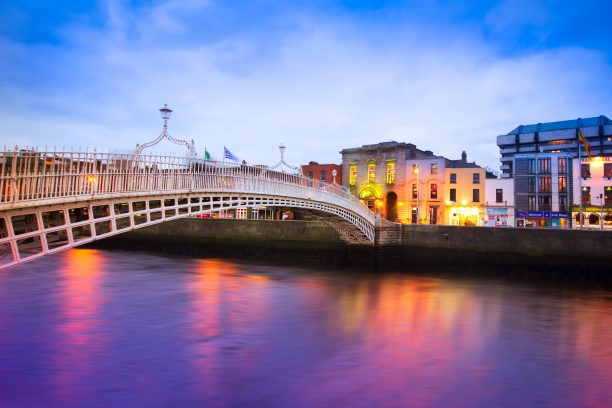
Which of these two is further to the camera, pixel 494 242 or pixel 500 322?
pixel 494 242

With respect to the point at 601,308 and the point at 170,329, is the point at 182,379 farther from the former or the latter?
the point at 601,308

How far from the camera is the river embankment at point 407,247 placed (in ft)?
75.9

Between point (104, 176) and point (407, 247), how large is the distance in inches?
848

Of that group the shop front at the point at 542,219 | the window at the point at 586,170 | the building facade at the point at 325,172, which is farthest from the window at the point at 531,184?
the building facade at the point at 325,172

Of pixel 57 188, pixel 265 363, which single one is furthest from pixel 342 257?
pixel 57 188

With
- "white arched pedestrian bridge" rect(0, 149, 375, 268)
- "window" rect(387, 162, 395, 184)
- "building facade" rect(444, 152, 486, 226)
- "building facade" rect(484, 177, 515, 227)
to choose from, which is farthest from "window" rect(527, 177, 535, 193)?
"white arched pedestrian bridge" rect(0, 149, 375, 268)

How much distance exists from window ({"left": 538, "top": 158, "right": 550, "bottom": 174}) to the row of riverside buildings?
8 cm

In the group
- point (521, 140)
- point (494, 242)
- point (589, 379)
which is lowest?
point (589, 379)

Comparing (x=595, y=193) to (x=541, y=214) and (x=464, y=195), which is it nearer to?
(x=541, y=214)

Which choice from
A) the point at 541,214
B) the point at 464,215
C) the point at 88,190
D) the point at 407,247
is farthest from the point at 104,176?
the point at 541,214

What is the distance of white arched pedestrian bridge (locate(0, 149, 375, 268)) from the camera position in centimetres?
903

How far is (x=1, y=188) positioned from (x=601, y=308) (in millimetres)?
18406

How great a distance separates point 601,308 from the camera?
16.2m

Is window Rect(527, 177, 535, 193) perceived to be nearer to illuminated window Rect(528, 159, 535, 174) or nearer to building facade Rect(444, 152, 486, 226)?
illuminated window Rect(528, 159, 535, 174)
